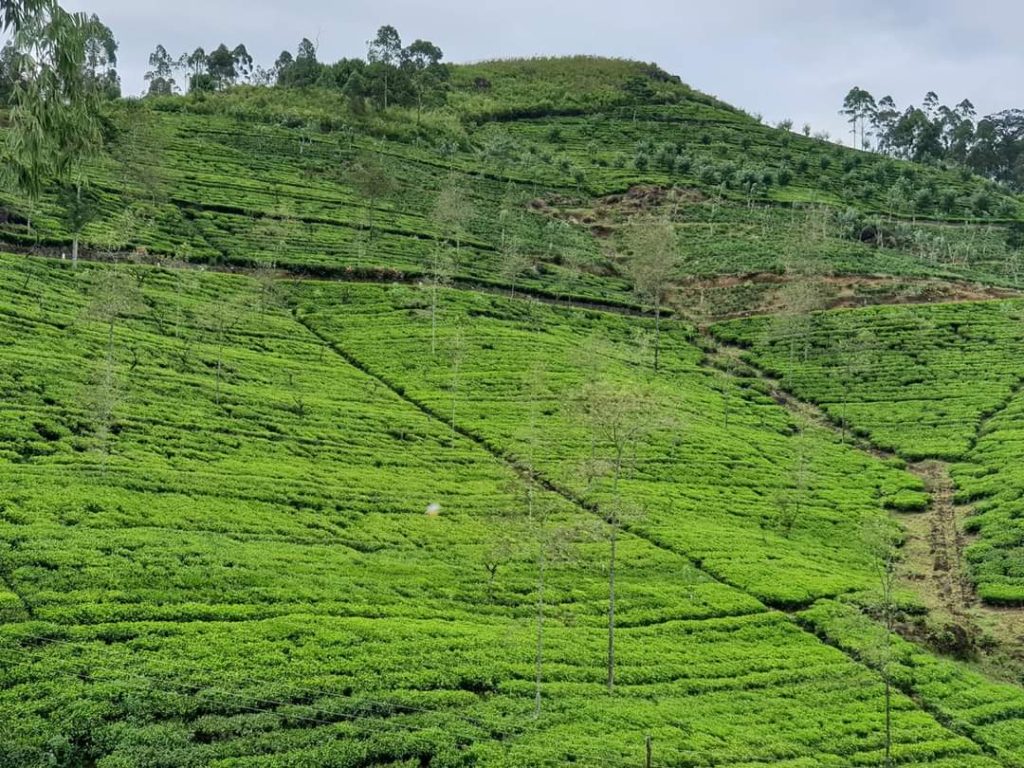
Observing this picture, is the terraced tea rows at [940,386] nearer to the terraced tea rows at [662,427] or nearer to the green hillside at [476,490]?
the green hillside at [476,490]

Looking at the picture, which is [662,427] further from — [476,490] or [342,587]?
[342,587]

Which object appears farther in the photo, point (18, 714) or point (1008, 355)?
point (1008, 355)

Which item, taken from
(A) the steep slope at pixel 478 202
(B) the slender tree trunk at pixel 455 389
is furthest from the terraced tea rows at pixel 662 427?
(A) the steep slope at pixel 478 202

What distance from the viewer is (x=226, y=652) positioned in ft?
117

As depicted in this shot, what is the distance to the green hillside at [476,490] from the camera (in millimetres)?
35250

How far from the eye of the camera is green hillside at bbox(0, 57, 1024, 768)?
35.2m

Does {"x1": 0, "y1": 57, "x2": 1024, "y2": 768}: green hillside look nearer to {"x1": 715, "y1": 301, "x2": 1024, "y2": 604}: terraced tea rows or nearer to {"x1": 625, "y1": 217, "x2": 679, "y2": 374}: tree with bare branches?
{"x1": 715, "y1": 301, "x2": 1024, "y2": 604}: terraced tea rows

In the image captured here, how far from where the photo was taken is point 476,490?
204 feet

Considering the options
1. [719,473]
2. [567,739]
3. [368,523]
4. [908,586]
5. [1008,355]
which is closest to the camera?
[567,739]

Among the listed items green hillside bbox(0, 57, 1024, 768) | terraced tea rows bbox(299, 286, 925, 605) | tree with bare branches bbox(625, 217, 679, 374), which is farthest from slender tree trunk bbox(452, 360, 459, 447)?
tree with bare branches bbox(625, 217, 679, 374)

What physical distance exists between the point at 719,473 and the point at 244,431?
35383 mm

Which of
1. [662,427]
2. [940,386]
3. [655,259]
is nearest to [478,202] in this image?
[655,259]

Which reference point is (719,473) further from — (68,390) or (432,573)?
(68,390)

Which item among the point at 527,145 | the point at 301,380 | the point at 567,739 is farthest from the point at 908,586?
the point at 527,145
